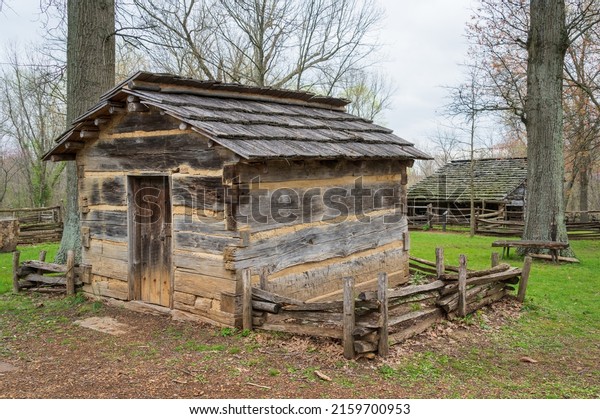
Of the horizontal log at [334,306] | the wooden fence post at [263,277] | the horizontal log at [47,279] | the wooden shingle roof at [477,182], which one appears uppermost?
the wooden shingle roof at [477,182]

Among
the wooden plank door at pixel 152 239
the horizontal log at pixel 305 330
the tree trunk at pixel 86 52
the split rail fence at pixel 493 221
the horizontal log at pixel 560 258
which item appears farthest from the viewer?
the split rail fence at pixel 493 221

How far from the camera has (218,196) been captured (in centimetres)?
705

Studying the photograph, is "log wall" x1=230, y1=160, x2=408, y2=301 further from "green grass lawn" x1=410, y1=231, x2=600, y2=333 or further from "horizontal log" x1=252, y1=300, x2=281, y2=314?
"green grass lawn" x1=410, y1=231, x2=600, y2=333

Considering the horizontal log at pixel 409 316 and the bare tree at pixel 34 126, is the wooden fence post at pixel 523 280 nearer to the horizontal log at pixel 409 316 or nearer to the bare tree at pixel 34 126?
the horizontal log at pixel 409 316

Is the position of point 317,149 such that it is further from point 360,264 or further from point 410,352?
point 410,352

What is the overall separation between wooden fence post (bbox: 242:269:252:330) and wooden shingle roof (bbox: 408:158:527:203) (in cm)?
2169

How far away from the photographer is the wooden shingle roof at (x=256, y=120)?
6.97 meters

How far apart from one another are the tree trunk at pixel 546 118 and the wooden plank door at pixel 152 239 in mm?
11380

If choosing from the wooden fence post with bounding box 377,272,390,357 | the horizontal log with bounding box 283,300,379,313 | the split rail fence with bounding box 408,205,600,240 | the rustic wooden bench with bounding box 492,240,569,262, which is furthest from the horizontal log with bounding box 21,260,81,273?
the split rail fence with bounding box 408,205,600,240

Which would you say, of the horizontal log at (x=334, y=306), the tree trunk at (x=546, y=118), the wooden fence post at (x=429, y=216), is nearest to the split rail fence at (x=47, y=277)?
the horizontal log at (x=334, y=306)

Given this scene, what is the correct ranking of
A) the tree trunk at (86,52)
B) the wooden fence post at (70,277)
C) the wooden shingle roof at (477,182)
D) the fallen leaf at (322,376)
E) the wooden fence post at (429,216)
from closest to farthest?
the fallen leaf at (322,376) → the wooden fence post at (70,277) → the tree trunk at (86,52) → the wooden fence post at (429,216) → the wooden shingle roof at (477,182)

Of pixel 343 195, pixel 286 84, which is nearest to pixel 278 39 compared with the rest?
pixel 286 84

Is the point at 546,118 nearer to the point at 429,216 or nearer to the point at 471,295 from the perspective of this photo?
the point at 471,295
